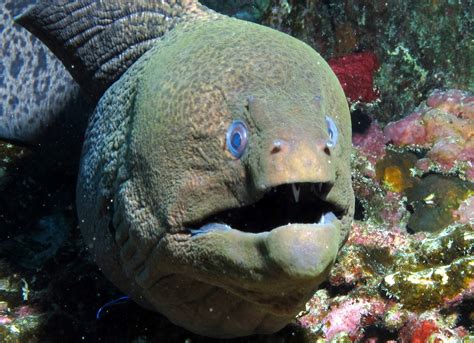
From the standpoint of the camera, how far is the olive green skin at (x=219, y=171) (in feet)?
6.73

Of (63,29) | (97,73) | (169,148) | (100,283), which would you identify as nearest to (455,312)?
(169,148)

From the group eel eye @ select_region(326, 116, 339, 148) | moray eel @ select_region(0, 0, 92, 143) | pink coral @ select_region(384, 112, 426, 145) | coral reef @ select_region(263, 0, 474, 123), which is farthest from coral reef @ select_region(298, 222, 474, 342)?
coral reef @ select_region(263, 0, 474, 123)

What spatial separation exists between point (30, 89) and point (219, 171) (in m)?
3.79

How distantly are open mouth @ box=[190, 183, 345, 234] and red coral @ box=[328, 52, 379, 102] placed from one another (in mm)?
4228

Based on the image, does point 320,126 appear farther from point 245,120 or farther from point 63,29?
point 63,29

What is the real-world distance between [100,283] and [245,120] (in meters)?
2.23

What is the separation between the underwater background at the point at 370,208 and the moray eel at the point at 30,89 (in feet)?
0.56

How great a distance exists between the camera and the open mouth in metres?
2.28

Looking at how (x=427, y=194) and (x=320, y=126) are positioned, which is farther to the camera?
(x=427, y=194)

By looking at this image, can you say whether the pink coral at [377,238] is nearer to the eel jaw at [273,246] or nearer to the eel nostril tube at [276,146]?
the eel jaw at [273,246]

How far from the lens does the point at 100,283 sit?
152 inches

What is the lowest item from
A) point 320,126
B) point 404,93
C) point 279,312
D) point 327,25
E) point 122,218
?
point 404,93

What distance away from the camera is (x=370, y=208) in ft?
16.1

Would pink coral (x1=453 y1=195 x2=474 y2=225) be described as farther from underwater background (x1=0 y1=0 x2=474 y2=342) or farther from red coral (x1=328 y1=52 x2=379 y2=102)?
red coral (x1=328 y1=52 x2=379 y2=102)
